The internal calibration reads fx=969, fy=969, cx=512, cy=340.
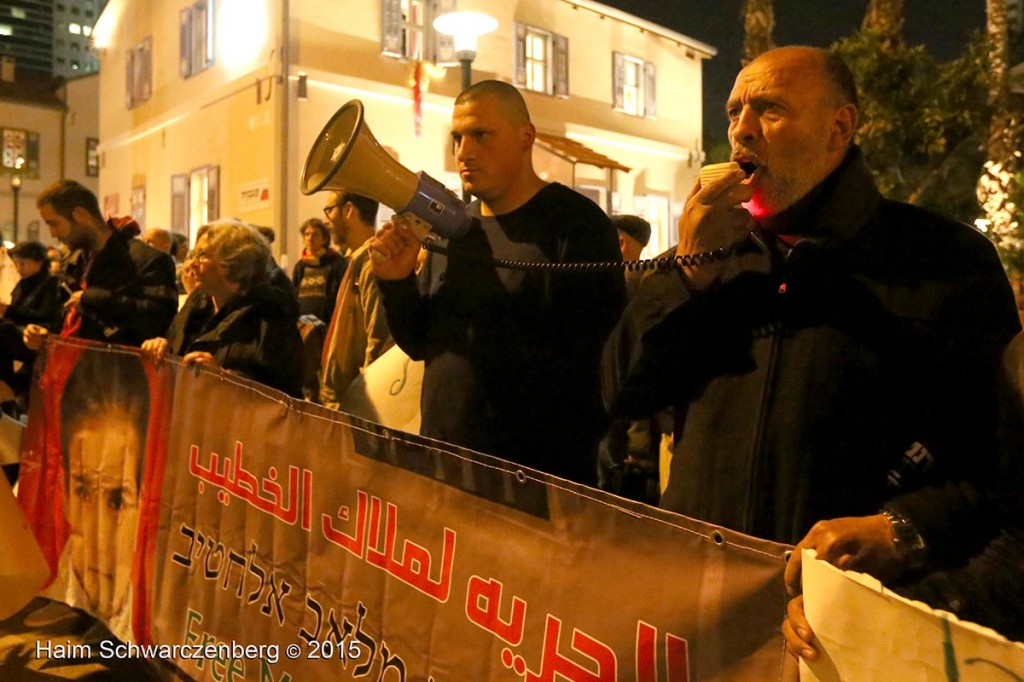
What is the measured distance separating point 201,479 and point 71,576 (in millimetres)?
1465

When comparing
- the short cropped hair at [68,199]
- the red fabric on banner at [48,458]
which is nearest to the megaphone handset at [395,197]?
the red fabric on banner at [48,458]

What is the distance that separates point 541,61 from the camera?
17953mm

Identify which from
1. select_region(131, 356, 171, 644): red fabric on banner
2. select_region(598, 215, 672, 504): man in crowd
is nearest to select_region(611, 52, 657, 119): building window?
select_region(598, 215, 672, 504): man in crowd

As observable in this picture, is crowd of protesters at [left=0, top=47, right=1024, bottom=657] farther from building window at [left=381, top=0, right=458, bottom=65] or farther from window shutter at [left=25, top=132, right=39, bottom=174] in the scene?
window shutter at [left=25, top=132, right=39, bottom=174]

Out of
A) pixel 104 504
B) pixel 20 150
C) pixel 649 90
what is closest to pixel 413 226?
pixel 104 504

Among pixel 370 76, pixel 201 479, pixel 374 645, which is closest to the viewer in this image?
pixel 374 645

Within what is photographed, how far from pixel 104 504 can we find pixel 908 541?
3807 millimetres

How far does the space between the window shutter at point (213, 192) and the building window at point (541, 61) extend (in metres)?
5.49

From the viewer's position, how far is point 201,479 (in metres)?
3.73

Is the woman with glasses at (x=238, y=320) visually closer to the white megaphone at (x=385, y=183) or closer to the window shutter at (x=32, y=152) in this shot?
the white megaphone at (x=385, y=183)

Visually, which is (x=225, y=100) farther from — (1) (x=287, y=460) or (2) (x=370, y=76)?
(1) (x=287, y=460)

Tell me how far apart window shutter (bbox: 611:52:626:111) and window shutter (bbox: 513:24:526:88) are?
270 cm

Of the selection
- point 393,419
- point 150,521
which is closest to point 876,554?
point 393,419

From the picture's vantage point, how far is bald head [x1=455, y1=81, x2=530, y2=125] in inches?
121
